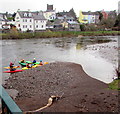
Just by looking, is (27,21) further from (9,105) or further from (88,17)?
(9,105)

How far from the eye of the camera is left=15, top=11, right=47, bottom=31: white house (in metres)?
53.7

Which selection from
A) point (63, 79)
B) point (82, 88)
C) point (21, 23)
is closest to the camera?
point (82, 88)

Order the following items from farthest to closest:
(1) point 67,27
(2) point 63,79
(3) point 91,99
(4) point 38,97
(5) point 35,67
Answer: (1) point 67,27 → (5) point 35,67 → (2) point 63,79 → (4) point 38,97 → (3) point 91,99

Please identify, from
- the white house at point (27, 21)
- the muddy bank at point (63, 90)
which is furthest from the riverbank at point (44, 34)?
the muddy bank at point (63, 90)

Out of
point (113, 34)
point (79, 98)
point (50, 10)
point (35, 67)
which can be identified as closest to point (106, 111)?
point (79, 98)

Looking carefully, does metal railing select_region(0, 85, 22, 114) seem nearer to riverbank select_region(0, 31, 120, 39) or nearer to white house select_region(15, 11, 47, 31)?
riverbank select_region(0, 31, 120, 39)

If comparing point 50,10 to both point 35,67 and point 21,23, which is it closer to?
point 21,23

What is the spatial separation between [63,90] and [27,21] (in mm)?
46940

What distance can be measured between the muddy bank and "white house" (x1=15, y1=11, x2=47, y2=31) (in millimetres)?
40596

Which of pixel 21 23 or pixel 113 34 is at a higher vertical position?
pixel 21 23

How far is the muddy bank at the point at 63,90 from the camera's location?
764 cm

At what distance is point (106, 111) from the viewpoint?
7.06 m

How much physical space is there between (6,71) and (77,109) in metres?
9.72

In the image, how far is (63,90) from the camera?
10.8m
